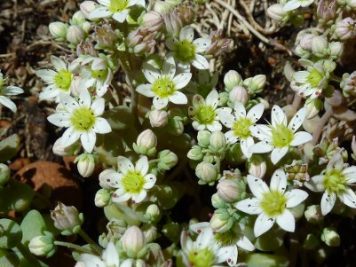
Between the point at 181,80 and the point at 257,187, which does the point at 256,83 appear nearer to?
the point at 181,80

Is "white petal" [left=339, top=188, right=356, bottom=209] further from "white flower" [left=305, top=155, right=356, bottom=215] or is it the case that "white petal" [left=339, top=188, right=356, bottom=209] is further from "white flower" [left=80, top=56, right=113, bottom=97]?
"white flower" [left=80, top=56, right=113, bottom=97]

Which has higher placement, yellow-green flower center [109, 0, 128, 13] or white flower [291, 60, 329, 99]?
yellow-green flower center [109, 0, 128, 13]

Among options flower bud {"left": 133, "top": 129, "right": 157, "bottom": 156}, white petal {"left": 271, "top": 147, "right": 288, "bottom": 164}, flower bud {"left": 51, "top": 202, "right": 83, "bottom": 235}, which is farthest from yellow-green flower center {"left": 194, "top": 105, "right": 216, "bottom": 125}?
flower bud {"left": 51, "top": 202, "right": 83, "bottom": 235}

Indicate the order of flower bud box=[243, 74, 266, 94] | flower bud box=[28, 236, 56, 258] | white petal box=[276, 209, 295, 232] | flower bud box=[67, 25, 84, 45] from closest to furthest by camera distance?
white petal box=[276, 209, 295, 232], flower bud box=[28, 236, 56, 258], flower bud box=[67, 25, 84, 45], flower bud box=[243, 74, 266, 94]

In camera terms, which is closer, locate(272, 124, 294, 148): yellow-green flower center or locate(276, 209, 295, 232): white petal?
A: locate(276, 209, 295, 232): white petal

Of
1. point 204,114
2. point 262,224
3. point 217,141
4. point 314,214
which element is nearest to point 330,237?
point 314,214

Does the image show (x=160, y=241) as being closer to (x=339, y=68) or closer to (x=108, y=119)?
(x=108, y=119)

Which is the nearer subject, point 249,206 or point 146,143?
point 249,206
